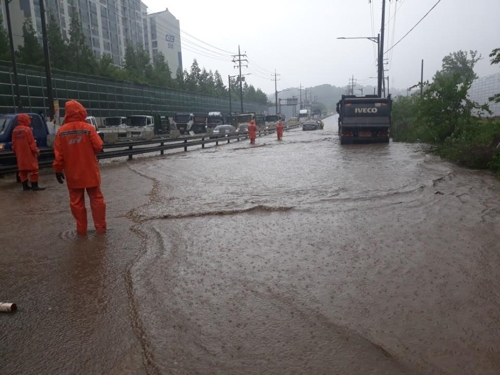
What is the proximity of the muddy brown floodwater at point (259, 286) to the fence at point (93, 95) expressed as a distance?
1110 inches

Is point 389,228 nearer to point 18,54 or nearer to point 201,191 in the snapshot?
point 201,191

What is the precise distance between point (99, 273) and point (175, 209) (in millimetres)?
2944

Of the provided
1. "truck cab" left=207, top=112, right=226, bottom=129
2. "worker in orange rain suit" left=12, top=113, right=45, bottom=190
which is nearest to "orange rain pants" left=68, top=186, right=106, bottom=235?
"worker in orange rain suit" left=12, top=113, right=45, bottom=190

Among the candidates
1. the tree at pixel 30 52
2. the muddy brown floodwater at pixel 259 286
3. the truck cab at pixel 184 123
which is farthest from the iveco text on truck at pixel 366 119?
the tree at pixel 30 52

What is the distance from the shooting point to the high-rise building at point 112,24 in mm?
57469

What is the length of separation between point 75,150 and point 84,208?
2.62 feet

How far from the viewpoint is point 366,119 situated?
72.1 ft

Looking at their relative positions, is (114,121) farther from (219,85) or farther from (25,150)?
(219,85)

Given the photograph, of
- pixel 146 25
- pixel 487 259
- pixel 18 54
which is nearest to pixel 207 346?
pixel 487 259

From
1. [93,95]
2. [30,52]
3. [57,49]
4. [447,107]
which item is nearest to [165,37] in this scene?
[57,49]

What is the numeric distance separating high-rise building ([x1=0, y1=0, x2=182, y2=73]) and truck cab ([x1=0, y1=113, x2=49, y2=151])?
43454mm

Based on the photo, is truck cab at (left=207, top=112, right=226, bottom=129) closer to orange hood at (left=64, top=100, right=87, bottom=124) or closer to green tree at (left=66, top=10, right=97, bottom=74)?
green tree at (left=66, top=10, right=97, bottom=74)

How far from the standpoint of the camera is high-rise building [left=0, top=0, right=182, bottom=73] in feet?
189

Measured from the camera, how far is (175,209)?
7379 millimetres
